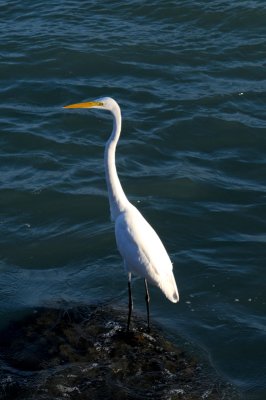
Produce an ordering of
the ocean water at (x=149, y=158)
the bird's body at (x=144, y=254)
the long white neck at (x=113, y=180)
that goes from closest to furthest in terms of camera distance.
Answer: the bird's body at (x=144, y=254) → the long white neck at (x=113, y=180) → the ocean water at (x=149, y=158)

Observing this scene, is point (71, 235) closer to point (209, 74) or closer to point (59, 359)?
point (59, 359)

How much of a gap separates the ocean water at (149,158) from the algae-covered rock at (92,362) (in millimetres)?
335

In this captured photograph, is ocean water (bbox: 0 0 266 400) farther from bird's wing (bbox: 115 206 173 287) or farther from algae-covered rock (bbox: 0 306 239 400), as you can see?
bird's wing (bbox: 115 206 173 287)

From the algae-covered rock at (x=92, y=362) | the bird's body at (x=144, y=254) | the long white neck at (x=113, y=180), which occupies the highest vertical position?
the long white neck at (x=113, y=180)

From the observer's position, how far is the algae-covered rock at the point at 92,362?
6.85 m

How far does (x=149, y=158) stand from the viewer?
11344 millimetres

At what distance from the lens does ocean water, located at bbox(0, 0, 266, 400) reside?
27.5ft

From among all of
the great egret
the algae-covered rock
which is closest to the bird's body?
the great egret

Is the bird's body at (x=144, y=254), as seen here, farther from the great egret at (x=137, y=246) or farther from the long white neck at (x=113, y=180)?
the long white neck at (x=113, y=180)

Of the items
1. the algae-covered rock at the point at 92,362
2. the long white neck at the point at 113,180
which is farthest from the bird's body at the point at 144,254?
the algae-covered rock at the point at 92,362

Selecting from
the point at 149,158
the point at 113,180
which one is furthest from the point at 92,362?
the point at 149,158

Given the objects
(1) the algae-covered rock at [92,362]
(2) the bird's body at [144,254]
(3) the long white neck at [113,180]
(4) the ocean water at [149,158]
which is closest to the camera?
(1) the algae-covered rock at [92,362]

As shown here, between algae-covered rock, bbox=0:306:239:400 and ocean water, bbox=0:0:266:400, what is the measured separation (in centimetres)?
33

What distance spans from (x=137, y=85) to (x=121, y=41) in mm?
1701
